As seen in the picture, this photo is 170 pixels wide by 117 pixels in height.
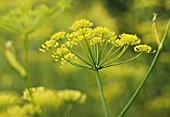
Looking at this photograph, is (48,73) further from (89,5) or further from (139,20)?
(89,5)

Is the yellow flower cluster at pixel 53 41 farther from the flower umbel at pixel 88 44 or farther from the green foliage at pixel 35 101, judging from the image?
the green foliage at pixel 35 101

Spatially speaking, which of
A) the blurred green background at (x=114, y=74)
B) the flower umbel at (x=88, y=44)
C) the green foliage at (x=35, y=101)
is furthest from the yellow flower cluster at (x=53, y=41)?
the blurred green background at (x=114, y=74)

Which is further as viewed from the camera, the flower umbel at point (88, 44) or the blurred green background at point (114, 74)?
the blurred green background at point (114, 74)

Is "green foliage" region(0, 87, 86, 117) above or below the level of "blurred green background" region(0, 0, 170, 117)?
below

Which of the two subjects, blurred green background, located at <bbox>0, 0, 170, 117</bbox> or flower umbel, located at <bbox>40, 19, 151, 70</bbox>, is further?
blurred green background, located at <bbox>0, 0, 170, 117</bbox>

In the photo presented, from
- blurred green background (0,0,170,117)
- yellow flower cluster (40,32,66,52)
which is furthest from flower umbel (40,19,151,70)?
blurred green background (0,0,170,117)

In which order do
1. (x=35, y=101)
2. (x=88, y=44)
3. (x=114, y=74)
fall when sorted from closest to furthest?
1. (x=35, y=101)
2. (x=88, y=44)
3. (x=114, y=74)

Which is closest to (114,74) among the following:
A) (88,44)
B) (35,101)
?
(88,44)

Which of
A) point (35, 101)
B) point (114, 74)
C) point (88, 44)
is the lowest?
point (35, 101)

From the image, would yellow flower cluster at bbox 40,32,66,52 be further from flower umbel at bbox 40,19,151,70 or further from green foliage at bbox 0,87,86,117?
green foliage at bbox 0,87,86,117

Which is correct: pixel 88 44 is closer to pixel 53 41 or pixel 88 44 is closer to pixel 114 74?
pixel 53 41

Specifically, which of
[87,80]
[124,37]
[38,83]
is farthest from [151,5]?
[124,37]
